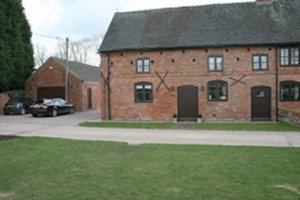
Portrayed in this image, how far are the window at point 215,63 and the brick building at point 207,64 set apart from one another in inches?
2.1

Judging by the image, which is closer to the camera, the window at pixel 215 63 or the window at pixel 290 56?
the window at pixel 290 56

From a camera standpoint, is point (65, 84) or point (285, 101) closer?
point (285, 101)

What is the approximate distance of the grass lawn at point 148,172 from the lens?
6.38 m

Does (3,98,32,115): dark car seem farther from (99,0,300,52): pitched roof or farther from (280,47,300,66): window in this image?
(280,47,300,66): window

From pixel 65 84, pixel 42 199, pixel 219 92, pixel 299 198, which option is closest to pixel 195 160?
pixel 299 198

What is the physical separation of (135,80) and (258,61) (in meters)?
8.36

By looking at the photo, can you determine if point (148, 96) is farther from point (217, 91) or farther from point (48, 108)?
point (48, 108)

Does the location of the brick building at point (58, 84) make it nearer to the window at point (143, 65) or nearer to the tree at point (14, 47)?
the tree at point (14, 47)

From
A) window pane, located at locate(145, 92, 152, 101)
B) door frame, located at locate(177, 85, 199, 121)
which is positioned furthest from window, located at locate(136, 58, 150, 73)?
door frame, located at locate(177, 85, 199, 121)

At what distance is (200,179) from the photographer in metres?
7.35

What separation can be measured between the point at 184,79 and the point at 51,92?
16671 millimetres

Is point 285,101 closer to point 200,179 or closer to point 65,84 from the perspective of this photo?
point 200,179

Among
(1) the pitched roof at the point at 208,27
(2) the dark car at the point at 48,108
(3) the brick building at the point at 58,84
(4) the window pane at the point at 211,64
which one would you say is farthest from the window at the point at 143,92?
(3) the brick building at the point at 58,84

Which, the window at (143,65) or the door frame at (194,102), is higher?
the window at (143,65)
